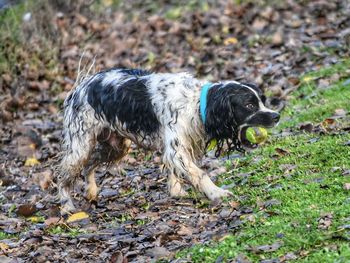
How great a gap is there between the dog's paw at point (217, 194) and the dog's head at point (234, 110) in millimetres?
551

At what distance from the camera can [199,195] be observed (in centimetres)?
803

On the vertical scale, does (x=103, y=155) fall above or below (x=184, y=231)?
below

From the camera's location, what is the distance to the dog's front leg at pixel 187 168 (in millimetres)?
7884

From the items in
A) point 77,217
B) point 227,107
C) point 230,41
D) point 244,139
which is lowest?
point 230,41

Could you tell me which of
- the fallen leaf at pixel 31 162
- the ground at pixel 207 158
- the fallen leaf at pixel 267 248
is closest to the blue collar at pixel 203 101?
the ground at pixel 207 158

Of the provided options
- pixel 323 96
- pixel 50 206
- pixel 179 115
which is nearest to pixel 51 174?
pixel 50 206

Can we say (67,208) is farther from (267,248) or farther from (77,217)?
(267,248)

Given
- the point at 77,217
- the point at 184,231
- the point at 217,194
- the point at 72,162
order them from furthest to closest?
the point at 72,162 → the point at 77,217 → the point at 217,194 → the point at 184,231

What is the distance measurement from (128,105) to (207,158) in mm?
1637

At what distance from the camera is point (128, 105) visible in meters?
8.37

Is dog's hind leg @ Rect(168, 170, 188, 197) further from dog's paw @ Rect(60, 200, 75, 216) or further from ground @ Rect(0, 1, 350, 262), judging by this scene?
dog's paw @ Rect(60, 200, 75, 216)

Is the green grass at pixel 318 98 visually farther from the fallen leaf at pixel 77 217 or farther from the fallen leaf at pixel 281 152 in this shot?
the fallen leaf at pixel 77 217

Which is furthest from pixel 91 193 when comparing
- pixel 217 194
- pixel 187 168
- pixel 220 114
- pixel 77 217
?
pixel 220 114

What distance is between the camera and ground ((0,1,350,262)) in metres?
6.73
